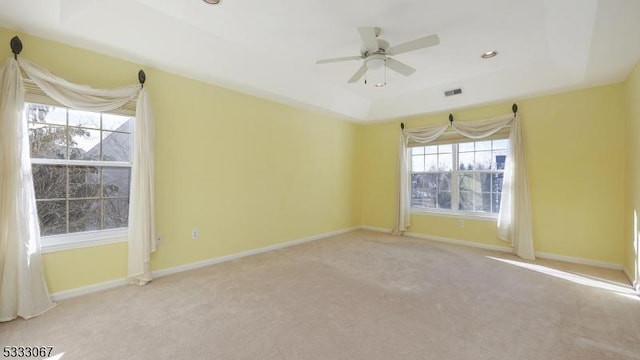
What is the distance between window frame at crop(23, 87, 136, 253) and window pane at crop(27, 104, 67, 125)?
0.07 metres

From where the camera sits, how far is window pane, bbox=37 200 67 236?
2580mm

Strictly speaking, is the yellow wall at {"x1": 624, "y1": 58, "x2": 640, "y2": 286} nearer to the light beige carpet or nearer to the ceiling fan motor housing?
the light beige carpet

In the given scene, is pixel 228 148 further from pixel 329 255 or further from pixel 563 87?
pixel 563 87

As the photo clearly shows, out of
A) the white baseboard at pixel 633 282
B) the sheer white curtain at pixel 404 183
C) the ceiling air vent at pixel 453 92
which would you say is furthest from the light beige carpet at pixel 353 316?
the ceiling air vent at pixel 453 92

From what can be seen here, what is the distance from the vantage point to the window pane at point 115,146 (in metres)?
2.94

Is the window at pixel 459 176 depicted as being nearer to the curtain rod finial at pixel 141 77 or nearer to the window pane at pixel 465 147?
the window pane at pixel 465 147

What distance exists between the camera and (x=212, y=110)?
12.0 feet

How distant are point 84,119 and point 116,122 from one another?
27cm

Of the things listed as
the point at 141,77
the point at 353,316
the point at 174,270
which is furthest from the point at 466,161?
the point at 141,77

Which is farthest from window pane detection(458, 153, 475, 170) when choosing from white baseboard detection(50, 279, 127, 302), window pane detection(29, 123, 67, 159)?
window pane detection(29, 123, 67, 159)

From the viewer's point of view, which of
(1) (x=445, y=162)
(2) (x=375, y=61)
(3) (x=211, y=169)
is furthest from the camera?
(1) (x=445, y=162)

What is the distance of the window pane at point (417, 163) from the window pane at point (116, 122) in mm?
4793

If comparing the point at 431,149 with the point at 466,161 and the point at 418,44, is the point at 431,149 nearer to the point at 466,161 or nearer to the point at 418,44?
the point at 466,161

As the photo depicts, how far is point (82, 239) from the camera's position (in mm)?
2738
